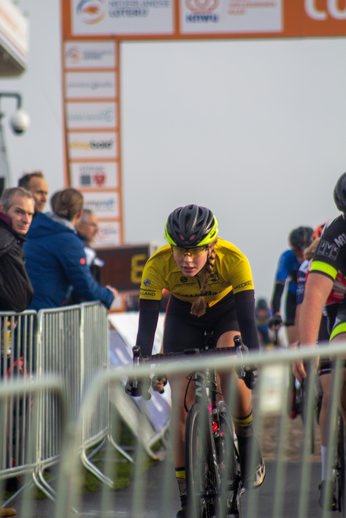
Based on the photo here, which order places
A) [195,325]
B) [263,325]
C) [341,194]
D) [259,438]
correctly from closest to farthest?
1. [259,438]
2. [341,194]
3. [195,325]
4. [263,325]

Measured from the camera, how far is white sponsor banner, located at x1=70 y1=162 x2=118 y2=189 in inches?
535

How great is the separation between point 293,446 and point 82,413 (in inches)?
62.9

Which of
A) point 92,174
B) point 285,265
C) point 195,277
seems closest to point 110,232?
point 92,174

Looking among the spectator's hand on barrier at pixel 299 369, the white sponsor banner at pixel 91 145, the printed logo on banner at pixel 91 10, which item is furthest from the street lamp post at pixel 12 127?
the spectator's hand on barrier at pixel 299 369

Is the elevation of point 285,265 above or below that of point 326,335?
above

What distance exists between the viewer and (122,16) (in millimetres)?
13508

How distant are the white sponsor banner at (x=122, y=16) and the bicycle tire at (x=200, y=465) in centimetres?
1170

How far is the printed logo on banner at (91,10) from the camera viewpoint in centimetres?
1335

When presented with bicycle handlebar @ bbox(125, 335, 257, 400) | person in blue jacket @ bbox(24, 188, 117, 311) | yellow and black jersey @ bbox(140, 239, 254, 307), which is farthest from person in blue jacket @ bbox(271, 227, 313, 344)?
bicycle handlebar @ bbox(125, 335, 257, 400)

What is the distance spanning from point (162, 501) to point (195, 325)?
1.70 m

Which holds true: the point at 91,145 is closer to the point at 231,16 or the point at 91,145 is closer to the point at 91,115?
the point at 91,115

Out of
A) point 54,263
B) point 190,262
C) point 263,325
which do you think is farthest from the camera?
point 263,325

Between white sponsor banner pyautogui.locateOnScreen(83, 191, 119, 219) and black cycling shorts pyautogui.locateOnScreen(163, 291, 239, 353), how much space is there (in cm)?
956

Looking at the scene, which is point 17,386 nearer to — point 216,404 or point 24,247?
point 216,404
